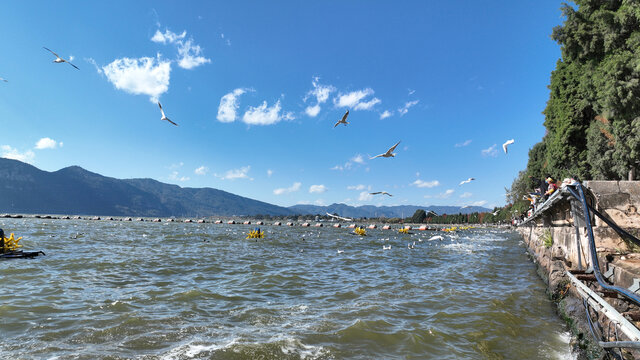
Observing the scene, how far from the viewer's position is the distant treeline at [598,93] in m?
20.0

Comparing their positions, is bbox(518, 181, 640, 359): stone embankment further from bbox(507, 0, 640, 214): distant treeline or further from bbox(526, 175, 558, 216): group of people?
bbox(507, 0, 640, 214): distant treeline

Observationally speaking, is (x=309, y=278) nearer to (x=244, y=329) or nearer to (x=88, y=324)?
(x=244, y=329)

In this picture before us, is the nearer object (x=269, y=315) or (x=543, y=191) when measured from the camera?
(x=269, y=315)

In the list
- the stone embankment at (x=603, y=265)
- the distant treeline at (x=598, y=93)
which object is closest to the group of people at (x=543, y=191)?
the stone embankment at (x=603, y=265)

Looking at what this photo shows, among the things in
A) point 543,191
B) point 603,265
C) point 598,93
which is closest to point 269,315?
point 603,265

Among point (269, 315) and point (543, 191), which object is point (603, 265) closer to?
point (269, 315)

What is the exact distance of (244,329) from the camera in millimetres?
7043

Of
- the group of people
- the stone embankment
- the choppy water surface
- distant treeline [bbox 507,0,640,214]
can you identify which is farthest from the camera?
distant treeline [bbox 507,0,640,214]

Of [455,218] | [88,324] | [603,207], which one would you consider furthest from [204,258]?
[455,218]

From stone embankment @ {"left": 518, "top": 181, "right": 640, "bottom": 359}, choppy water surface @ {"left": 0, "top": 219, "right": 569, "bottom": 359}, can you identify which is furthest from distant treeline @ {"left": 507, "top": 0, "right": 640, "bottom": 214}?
stone embankment @ {"left": 518, "top": 181, "right": 640, "bottom": 359}

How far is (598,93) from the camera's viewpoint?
22781 millimetres

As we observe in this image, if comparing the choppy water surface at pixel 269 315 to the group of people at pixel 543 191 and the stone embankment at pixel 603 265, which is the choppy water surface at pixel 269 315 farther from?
the group of people at pixel 543 191

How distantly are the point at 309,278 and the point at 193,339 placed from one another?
7448 millimetres

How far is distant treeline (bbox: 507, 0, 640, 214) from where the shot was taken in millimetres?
19984
